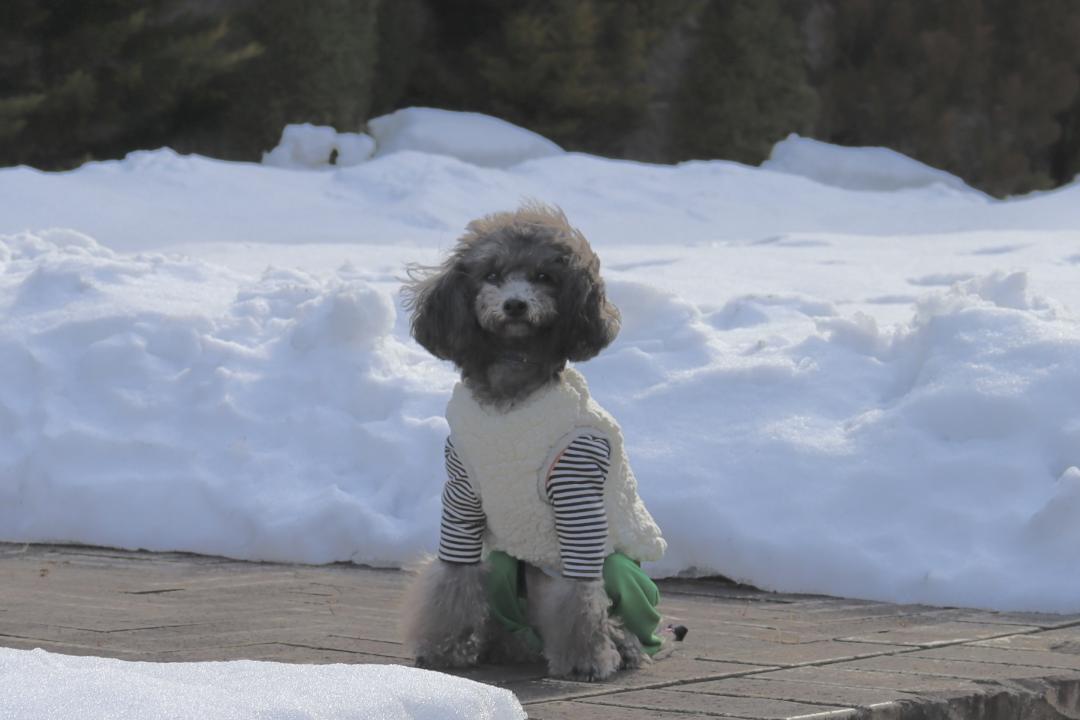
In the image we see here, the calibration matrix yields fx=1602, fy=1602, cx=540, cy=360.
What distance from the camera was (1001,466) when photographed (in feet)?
17.6

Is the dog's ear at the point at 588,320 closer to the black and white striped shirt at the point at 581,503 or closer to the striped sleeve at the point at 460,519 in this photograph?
the black and white striped shirt at the point at 581,503

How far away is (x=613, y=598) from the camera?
12.8ft

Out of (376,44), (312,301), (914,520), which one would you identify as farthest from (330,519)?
(376,44)

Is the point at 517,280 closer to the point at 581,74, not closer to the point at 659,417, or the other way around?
the point at 659,417

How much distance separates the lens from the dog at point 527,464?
3719 mm

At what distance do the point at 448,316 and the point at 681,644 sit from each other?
112cm

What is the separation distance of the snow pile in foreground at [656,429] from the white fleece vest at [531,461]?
4.79ft

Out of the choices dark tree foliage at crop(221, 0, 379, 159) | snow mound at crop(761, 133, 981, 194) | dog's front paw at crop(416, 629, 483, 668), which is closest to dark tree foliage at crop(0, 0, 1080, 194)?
dark tree foliage at crop(221, 0, 379, 159)

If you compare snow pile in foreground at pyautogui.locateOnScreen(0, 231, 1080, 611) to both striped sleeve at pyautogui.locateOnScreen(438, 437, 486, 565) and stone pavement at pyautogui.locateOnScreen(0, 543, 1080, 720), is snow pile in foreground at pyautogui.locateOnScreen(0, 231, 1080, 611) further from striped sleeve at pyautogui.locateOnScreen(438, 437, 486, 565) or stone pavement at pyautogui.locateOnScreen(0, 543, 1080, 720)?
striped sleeve at pyautogui.locateOnScreen(438, 437, 486, 565)

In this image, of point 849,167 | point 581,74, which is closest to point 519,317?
point 849,167

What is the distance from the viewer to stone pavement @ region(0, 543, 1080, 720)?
339 cm

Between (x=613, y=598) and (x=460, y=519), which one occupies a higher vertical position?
(x=460, y=519)

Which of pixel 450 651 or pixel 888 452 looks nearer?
pixel 450 651

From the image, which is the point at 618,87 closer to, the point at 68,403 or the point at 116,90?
the point at 116,90
